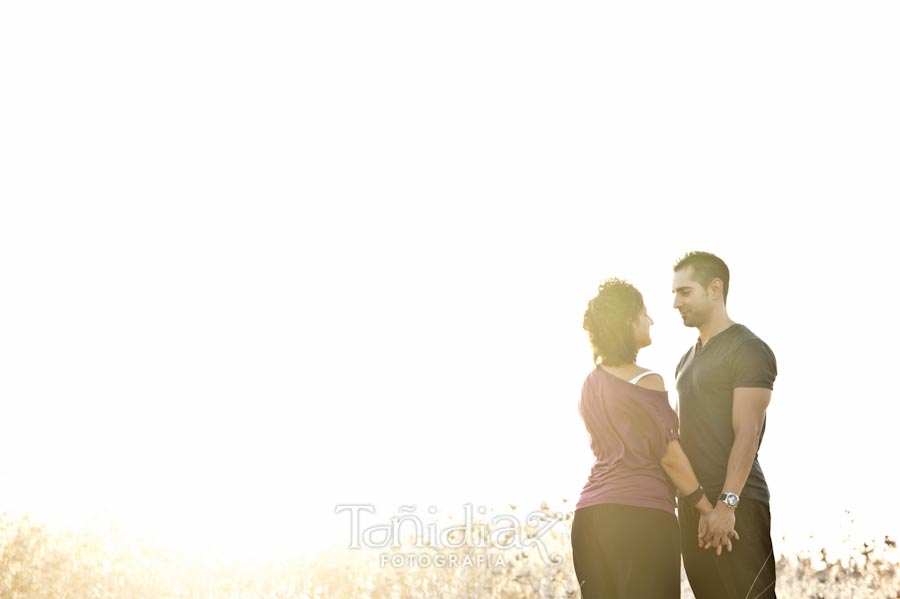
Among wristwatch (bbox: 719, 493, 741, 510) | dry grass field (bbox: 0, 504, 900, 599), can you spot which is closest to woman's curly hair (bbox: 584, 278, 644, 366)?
wristwatch (bbox: 719, 493, 741, 510)

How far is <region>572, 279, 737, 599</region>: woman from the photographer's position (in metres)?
5.50

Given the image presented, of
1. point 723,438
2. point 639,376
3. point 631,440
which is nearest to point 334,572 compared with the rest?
point 723,438

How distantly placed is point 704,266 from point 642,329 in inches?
34.4

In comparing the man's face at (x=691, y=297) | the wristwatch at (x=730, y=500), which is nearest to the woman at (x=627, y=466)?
the wristwatch at (x=730, y=500)

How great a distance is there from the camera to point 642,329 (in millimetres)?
5609

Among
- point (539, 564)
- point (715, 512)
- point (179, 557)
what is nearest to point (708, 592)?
point (715, 512)

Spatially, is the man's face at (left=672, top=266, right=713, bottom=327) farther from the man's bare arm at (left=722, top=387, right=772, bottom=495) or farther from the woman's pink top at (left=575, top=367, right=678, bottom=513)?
the woman's pink top at (left=575, top=367, right=678, bottom=513)

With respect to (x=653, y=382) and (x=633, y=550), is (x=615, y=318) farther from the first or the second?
(x=633, y=550)

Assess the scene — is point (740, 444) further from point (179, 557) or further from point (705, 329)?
point (179, 557)

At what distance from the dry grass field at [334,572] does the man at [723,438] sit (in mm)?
2113

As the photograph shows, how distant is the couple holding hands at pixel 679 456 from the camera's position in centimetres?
554

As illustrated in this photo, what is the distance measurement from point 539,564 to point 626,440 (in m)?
4.35

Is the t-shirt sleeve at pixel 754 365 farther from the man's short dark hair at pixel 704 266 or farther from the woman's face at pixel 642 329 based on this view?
the woman's face at pixel 642 329

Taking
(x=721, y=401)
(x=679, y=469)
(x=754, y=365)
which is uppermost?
(x=754, y=365)
